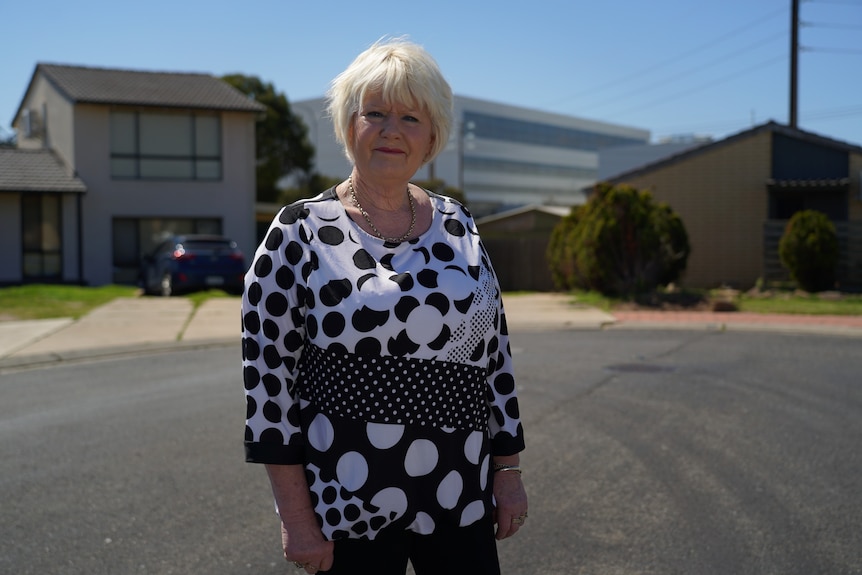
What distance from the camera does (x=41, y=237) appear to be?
2811cm

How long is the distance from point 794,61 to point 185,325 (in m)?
21.9

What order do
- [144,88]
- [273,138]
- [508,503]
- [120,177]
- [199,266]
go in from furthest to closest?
[273,138]
[144,88]
[120,177]
[199,266]
[508,503]

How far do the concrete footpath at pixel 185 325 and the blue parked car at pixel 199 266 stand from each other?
290cm

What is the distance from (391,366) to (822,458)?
184 inches

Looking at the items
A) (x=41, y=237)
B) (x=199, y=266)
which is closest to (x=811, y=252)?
(x=199, y=266)

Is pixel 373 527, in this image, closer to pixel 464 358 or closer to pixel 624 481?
pixel 464 358

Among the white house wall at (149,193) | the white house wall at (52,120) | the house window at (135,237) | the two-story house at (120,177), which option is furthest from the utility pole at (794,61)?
the white house wall at (52,120)

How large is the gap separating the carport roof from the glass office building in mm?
38867

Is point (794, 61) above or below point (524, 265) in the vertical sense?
above

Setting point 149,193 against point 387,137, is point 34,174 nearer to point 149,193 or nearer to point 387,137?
point 149,193

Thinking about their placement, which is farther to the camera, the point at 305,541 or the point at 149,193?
the point at 149,193

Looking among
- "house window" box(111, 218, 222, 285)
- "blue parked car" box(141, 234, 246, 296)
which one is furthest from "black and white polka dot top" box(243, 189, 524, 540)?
"house window" box(111, 218, 222, 285)

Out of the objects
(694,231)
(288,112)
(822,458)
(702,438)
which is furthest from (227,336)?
(288,112)

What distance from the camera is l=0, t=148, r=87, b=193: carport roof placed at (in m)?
27.2
